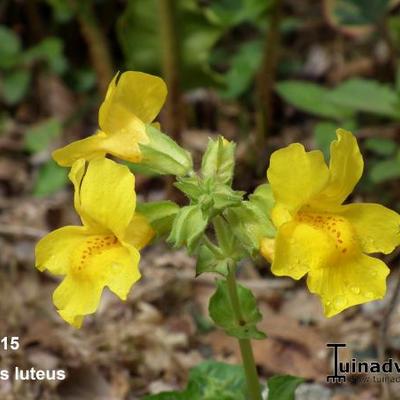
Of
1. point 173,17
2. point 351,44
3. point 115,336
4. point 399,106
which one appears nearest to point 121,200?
point 115,336

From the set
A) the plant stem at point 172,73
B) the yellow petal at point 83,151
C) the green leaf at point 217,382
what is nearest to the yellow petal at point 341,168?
the yellow petal at point 83,151

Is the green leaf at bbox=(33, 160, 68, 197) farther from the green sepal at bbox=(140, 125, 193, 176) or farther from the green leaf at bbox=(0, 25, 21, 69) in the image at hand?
the green sepal at bbox=(140, 125, 193, 176)

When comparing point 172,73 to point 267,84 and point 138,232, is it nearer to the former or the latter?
point 267,84

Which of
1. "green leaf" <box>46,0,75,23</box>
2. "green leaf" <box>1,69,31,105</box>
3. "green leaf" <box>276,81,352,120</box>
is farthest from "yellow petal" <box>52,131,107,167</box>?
"green leaf" <box>1,69,31,105</box>

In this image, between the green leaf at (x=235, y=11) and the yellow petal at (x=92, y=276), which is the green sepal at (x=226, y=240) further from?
the green leaf at (x=235, y=11)

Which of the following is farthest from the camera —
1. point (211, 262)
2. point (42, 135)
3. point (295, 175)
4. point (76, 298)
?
point (42, 135)

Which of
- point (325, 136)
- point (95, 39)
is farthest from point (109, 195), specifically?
point (95, 39)

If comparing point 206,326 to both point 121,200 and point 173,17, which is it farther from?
point 121,200
